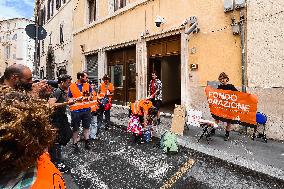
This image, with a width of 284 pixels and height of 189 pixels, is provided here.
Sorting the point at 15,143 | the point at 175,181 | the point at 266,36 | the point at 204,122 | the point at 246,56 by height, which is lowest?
the point at 175,181

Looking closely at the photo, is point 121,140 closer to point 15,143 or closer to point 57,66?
point 15,143

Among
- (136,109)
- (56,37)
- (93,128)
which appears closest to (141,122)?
(136,109)

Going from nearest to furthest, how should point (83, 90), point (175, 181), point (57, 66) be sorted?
1. point (175, 181)
2. point (83, 90)
3. point (57, 66)

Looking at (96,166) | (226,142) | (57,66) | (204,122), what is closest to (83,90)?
(96,166)

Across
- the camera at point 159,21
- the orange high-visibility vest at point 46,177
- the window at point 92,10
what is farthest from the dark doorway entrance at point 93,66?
the orange high-visibility vest at point 46,177

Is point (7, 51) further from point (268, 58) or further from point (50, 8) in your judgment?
point (268, 58)

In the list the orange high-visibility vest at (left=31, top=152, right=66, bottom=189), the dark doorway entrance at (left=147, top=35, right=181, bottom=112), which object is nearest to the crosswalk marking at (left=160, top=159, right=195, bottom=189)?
the orange high-visibility vest at (left=31, top=152, right=66, bottom=189)

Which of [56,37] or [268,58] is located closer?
[268,58]

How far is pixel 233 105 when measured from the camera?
22.3ft

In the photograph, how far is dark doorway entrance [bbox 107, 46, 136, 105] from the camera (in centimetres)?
1302

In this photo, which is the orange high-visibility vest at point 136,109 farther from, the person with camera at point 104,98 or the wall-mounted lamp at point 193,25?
the wall-mounted lamp at point 193,25

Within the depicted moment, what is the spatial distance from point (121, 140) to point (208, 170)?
9.64 feet

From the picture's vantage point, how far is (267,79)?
7.20 metres

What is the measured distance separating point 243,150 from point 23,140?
18.4 ft
